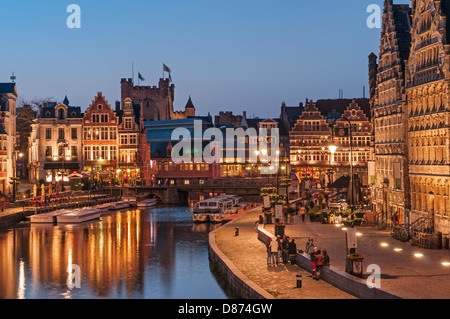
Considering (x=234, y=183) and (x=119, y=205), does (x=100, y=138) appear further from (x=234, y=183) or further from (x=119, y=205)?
(x=234, y=183)

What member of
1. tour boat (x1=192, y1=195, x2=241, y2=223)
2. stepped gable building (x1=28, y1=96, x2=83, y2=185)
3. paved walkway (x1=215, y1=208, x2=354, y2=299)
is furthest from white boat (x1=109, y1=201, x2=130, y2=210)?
paved walkway (x1=215, y1=208, x2=354, y2=299)

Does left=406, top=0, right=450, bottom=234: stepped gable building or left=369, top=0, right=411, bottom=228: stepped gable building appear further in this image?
left=369, top=0, right=411, bottom=228: stepped gable building

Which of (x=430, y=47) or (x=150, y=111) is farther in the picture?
(x=150, y=111)

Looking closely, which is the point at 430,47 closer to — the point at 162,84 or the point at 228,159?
the point at 228,159

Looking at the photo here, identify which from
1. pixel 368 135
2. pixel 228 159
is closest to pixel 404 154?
pixel 368 135

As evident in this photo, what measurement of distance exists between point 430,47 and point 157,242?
28.1 metres

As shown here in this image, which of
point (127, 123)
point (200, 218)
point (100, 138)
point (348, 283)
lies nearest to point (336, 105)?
point (127, 123)

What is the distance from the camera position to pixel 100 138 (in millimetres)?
109500

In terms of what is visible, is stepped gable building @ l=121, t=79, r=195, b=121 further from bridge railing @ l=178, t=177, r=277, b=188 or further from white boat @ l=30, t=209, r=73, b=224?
white boat @ l=30, t=209, r=73, b=224

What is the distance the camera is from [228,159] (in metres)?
119

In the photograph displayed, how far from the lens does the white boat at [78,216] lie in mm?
70312

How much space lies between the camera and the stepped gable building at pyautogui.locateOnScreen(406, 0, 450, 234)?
129 feet

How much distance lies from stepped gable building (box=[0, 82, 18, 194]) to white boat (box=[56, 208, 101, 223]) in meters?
13.5

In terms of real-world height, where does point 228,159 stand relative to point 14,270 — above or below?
above
